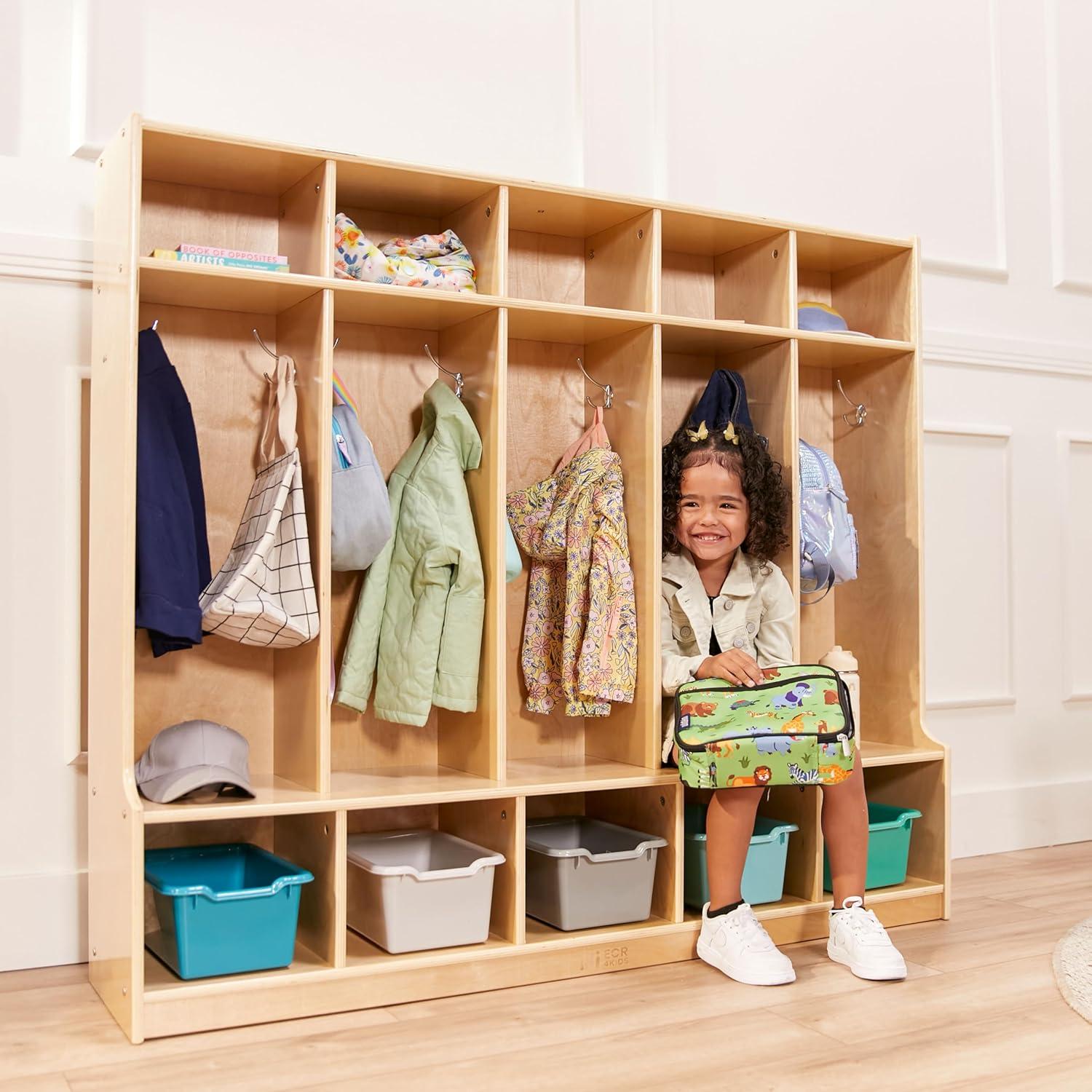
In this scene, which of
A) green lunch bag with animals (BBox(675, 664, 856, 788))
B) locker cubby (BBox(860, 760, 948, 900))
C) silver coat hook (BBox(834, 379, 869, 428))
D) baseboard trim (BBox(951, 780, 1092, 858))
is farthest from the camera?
baseboard trim (BBox(951, 780, 1092, 858))

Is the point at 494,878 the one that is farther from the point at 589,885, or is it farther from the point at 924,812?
the point at 924,812

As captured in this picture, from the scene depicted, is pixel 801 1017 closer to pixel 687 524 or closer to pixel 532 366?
pixel 687 524

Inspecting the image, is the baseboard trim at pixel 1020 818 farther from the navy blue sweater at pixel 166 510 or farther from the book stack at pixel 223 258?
the book stack at pixel 223 258

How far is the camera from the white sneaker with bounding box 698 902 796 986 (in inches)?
90.0

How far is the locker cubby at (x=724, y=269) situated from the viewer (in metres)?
2.77

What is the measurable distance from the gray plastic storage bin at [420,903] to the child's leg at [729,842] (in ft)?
1.44

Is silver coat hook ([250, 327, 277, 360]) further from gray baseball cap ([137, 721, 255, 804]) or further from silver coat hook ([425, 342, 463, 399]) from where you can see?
gray baseball cap ([137, 721, 255, 804])

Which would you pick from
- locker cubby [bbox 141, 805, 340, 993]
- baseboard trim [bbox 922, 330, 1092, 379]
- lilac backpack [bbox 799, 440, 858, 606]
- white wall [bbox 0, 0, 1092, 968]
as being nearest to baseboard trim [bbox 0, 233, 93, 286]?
white wall [bbox 0, 0, 1092, 968]

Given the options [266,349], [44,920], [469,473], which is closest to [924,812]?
[469,473]

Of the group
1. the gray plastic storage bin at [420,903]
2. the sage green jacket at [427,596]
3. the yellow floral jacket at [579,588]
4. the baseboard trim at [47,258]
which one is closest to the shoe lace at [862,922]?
the yellow floral jacket at [579,588]

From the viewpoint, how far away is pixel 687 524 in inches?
106

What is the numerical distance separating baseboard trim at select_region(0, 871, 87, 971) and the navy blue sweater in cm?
57

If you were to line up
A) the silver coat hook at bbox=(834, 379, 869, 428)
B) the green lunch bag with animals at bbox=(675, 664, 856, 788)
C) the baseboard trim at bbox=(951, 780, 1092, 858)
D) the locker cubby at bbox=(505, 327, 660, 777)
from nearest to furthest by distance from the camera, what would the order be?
1. the green lunch bag with animals at bbox=(675, 664, 856, 788)
2. the locker cubby at bbox=(505, 327, 660, 777)
3. the silver coat hook at bbox=(834, 379, 869, 428)
4. the baseboard trim at bbox=(951, 780, 1092, 858)

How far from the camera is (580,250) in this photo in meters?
2.90
